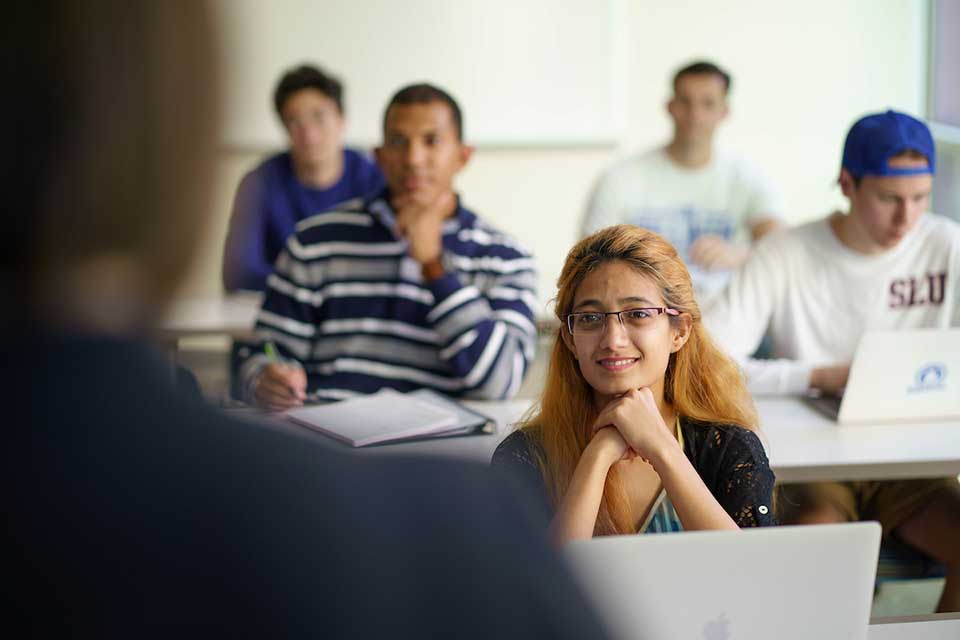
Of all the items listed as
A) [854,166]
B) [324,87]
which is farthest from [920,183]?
[324,87]

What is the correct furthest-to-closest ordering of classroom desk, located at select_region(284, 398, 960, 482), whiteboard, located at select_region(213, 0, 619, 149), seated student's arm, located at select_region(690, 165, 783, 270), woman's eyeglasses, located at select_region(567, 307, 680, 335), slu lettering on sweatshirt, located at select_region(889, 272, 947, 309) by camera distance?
whiteboard, located at select_region(213, 0, 619, 149) → seated student's arm, located at select_region(690, 165, 783, 270) → slu lettering on sweatshirt, located at select_region(889, 272, 947, 309) → classroom desk, located at select_region(284, 398, 960, 482) → woman's eyeglasses, located at select_region(567, 307, 680, 335)

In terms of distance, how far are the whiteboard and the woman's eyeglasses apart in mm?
3849

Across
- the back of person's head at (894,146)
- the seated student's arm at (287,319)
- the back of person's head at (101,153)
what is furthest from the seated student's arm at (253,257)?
the back of person's head at (101,153)

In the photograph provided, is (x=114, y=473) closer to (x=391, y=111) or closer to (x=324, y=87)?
(x=391, y=111)

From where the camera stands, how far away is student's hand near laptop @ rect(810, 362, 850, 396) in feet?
7.81

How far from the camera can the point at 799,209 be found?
19.0 ft

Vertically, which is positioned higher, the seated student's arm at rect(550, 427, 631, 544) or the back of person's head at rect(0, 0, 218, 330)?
the back of person's head at rect(0, 0, 218, 330)

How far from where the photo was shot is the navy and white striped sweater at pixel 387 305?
2500 millimetres

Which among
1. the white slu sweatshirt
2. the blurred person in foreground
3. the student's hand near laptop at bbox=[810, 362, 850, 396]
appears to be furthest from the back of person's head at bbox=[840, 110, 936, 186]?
the blurred person in foreground

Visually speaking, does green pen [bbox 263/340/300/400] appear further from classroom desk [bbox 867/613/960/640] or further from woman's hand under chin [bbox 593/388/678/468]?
classroom desk [bbox 867/613/960/640]

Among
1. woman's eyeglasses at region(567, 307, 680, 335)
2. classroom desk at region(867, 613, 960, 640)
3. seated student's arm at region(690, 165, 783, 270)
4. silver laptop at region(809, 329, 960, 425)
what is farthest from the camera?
seated student's arm at region(690, 165, 783, 270)

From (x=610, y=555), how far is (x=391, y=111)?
6.11 feet

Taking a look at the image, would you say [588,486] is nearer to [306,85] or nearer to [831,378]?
[831,378]

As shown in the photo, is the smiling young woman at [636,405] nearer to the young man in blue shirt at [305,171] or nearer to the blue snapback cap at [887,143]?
the blue snapback cap at [887,143]
